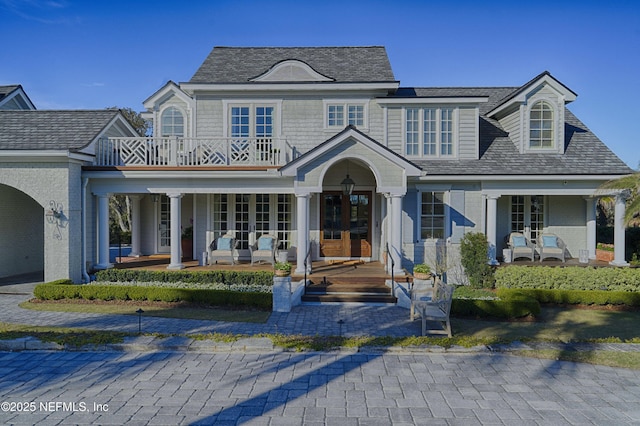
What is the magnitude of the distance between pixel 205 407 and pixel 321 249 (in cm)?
1024

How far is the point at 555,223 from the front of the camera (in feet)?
49.1

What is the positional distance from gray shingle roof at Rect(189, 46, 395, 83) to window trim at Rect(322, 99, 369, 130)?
0.79 m

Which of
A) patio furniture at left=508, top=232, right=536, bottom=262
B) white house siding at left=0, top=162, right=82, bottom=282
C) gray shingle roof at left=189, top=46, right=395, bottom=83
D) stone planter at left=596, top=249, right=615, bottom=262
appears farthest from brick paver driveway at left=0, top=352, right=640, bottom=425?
stone planter at left=596, top=249, right=615, bottom=262

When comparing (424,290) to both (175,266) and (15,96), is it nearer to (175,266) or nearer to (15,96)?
(175,266)

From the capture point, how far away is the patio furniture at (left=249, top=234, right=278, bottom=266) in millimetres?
13742

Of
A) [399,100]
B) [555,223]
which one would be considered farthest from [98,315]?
[555,223]

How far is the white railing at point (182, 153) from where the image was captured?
13.2 m

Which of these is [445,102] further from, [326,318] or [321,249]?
[326,318]

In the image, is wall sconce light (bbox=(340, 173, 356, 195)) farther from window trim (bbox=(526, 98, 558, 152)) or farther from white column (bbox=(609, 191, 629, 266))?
white column (bbox=(609, 191, 629, 266))

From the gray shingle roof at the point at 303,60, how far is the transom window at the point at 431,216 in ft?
16.0

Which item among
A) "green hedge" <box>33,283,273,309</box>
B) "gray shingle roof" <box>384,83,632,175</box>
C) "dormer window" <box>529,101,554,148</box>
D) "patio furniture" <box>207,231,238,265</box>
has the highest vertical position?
"dormer window" <box>529,101,554,148</box>

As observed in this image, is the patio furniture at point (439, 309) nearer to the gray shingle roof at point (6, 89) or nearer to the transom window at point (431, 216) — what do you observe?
the transom window at point (431, 216)

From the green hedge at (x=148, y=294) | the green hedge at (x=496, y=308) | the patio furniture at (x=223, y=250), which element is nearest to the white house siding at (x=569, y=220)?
the green hedge at (x=496, y=308)

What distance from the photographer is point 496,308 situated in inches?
368
